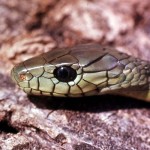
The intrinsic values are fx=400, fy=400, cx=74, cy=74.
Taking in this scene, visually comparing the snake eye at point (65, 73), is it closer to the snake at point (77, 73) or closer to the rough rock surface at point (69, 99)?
the snake at point (77, 73)

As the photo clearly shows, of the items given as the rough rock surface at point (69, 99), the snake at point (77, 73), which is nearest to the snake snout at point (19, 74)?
the snake at point (77, 73)

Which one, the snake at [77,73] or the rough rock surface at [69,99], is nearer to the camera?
the rough rock surface at [69,99]

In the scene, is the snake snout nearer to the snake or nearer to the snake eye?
the snake

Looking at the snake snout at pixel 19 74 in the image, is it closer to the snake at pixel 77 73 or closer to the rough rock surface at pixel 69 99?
the snake at pixel 77 73

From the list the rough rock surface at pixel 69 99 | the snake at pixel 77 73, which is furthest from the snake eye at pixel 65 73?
the rough rock surface at pixel 69 99

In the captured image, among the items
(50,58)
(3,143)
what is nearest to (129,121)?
(50,58)

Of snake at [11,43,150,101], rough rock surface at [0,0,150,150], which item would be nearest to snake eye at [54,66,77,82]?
snake at [11,43,150,101]

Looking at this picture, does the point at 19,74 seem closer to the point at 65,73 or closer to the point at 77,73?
the point at 65,73

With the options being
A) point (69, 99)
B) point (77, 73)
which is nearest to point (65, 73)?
point (77, 73)
